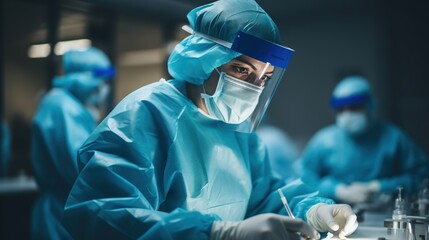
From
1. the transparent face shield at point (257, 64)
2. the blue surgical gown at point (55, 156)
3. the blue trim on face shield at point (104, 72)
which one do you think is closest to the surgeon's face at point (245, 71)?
the transparent face shield at point (257, 64)

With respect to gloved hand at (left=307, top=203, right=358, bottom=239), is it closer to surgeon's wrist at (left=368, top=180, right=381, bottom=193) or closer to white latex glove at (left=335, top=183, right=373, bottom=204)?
white latex glove at (left=335, top=183, right=373, bottom=204)

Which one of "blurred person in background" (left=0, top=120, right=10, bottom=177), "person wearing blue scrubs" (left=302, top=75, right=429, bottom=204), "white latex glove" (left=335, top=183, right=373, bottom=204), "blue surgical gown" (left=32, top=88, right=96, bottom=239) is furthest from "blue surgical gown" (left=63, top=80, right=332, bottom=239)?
"blurred person in background" (left=0, top=120, right=10, bottom=177)

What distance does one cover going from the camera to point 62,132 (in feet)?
9.07

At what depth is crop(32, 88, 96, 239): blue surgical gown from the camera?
263 cm

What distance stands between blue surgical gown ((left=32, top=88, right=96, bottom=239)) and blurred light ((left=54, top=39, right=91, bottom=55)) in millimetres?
540

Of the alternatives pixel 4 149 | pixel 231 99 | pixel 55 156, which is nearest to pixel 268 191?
pixel 231 99

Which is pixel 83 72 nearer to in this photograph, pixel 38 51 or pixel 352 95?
pixel 38 51

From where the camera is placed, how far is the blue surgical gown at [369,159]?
342 cm

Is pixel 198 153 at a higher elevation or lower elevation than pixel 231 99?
lower

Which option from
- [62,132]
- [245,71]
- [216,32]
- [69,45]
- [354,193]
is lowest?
[354,193]

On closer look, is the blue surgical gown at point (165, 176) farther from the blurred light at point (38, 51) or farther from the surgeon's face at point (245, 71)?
the blurred light at point (38, 51)

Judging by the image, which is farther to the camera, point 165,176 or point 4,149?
point 4,149

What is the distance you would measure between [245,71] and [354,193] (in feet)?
6.39

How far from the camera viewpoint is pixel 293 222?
4.08 feet
